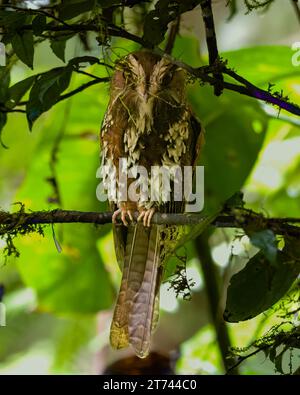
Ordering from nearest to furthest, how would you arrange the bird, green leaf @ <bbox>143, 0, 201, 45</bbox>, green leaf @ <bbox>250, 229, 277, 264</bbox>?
green leaf @ <bbox>250, 229, 277, 264</bbox> → green leaf @ <bbox>143, 0, 201, 45</bbox> → the bird

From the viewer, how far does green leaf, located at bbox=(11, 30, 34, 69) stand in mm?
1546

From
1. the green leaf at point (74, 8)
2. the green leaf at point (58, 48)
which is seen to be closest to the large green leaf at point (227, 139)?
the green leaf at point (58, 48)

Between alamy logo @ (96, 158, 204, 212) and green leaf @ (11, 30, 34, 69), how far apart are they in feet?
1.40

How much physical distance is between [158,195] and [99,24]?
509mm

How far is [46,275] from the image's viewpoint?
2619 mm

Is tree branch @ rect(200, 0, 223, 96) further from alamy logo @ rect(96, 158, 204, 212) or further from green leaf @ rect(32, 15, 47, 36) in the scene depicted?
alamy logo @ rect(96, 158, 204, 212)

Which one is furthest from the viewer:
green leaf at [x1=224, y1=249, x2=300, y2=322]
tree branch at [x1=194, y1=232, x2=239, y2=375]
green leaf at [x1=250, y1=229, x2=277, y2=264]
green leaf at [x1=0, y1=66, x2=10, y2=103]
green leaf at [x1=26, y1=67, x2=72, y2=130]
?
tree branch at [x1=194, y1=232, x2=239, y2=375]

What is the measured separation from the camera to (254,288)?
1.35m

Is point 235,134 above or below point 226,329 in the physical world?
above

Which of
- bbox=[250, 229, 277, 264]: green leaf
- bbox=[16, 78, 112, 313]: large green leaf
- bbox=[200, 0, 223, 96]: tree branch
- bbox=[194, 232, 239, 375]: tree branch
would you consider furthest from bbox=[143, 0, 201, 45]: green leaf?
bbox=[16, 78, 112, 313]: large green leaf

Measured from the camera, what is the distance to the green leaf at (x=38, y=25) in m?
1.48

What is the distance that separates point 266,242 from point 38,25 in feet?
2.09
